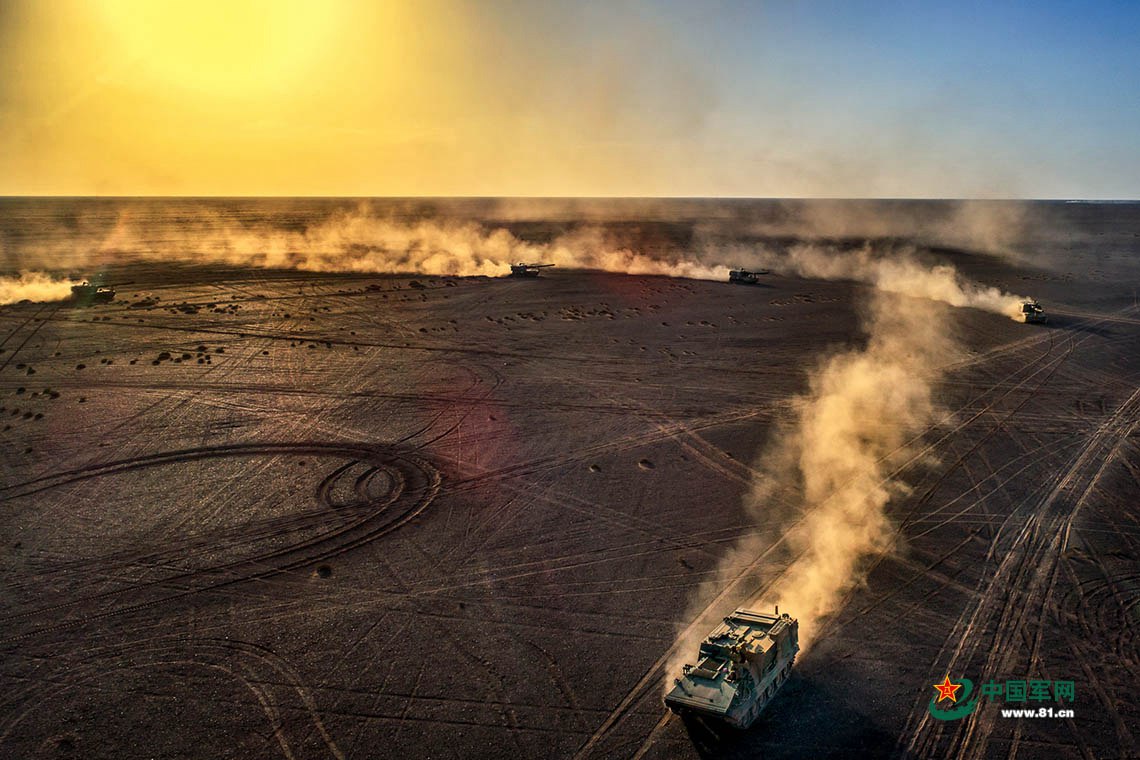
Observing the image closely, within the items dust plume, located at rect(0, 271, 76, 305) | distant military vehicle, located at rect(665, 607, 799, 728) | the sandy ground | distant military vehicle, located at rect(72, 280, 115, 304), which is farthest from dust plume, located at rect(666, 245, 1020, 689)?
dust plume, located at rect(0, 271, 76, 305)

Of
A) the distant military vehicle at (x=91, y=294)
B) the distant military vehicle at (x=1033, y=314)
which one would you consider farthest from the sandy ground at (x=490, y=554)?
the distant military vehicle at (x=91, y=294)

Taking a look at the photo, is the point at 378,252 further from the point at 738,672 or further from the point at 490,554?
the point at 738,672

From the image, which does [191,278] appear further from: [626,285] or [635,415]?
[635,415]

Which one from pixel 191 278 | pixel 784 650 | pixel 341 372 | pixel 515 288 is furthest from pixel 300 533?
pixel 191 278

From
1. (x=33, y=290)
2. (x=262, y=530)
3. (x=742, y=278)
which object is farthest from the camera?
(x=742, y=278)

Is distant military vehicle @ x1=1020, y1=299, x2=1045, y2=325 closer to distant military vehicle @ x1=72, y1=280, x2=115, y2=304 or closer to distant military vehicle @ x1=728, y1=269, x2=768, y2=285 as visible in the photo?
distant military vehicle @ x1=728, y1=269, x2=768, y2=285

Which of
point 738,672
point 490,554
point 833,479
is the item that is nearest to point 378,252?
point 833,479
